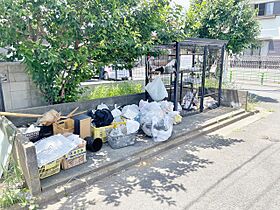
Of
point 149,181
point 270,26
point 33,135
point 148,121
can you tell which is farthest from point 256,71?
point 33,135

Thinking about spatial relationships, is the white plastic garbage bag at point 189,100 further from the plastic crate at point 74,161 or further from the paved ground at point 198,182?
the plastic crate at point 74,161

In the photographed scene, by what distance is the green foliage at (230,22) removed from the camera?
8.42 metres

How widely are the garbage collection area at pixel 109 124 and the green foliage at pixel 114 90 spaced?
0.54 metres

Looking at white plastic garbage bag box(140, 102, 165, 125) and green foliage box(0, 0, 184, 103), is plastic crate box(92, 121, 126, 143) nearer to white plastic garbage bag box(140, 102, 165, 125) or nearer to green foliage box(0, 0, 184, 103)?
white plastic garbage bag box(140, 102, 165, 125)

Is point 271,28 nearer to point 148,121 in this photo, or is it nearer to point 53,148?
point 148,121

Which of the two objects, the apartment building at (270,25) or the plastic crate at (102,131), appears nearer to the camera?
the plastic crate at (102,131)

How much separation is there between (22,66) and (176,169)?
348 centimetres

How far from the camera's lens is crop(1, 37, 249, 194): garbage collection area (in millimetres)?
3070

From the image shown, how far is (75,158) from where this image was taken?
3.36 metres

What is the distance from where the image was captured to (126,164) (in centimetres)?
358

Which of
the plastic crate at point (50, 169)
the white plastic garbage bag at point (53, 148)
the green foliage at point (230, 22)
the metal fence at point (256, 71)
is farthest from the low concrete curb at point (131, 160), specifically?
the metal fence at point (256, 71)

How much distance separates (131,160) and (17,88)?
106 inches

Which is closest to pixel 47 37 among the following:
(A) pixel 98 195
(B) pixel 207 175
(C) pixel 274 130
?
(A) pixel 98 195

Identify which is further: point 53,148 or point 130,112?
point 130,112
